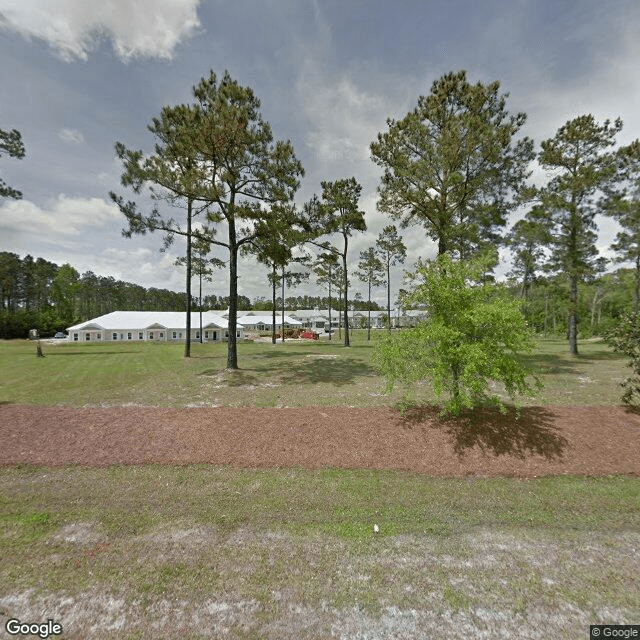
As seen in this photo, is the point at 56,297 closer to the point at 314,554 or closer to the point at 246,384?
the point at 246,384

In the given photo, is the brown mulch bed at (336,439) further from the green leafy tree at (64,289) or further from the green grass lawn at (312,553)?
the green leafy tree at (64,289)

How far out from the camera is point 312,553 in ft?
17.0

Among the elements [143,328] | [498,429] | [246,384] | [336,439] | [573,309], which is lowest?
[336,439]

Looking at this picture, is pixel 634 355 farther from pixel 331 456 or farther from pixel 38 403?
pixel 38 403

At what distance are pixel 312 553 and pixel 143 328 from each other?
58.5 m

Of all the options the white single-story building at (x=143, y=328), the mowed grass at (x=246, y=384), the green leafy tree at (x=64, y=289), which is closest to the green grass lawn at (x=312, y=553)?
the mowed grass at (x=246, y=384)

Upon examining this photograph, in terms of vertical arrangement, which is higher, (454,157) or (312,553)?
(454,157)

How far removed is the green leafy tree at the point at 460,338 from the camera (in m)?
8.74

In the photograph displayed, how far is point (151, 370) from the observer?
19719 mm

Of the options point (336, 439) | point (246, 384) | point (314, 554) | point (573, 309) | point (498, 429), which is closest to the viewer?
point (314, 554)

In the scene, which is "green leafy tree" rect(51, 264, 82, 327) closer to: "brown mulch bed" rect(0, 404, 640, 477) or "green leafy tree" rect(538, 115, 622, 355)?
"brown mulch bed" rect(0, 404, 640, 477)

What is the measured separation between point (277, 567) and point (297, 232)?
49.7ft

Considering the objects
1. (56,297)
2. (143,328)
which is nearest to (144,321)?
(143,328)

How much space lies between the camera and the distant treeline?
61000 millimetres
